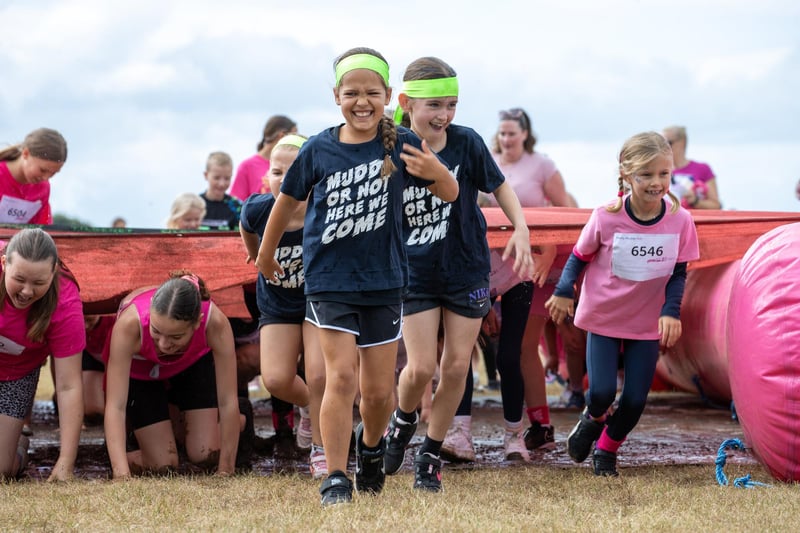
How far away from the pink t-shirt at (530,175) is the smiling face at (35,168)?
2972mm

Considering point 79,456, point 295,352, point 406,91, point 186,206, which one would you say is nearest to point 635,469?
point 295,352

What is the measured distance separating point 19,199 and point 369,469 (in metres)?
3.58

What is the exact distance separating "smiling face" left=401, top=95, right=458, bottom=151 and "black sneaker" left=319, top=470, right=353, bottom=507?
1527 millimetres

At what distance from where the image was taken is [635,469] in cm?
532

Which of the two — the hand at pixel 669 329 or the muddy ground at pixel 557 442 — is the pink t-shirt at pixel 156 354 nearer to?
the muddy ground at pixel 557 442

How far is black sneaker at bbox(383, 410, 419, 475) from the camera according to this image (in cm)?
475

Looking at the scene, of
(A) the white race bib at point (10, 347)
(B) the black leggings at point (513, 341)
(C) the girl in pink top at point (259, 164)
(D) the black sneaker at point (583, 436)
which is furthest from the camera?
(C) the girl in pink top at point (259, 164)

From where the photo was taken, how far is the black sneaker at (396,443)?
15.6 ft

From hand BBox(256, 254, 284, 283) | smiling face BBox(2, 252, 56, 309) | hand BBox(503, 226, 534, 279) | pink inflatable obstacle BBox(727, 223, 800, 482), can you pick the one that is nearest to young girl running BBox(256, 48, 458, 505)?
hand BBox(256, 254, 284, 283)

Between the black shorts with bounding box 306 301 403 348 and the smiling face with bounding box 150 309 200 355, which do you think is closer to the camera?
the black shorts with bounding box 306 301 403 348

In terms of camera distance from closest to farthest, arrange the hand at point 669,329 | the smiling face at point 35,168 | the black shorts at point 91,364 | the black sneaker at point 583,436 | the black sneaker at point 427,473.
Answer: the black sneaker at point 427,473 < the hand at point 669,329 < the black sneaker at point 583,436 < the smiling face at point 35,168 < the black shorts at point 91,364

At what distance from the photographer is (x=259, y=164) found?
8484 millimetres

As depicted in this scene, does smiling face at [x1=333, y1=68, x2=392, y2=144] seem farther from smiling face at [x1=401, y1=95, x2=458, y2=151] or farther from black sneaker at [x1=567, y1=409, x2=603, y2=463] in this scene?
black sneaker at [x1=567, y1=409, x2=603, y2=463]

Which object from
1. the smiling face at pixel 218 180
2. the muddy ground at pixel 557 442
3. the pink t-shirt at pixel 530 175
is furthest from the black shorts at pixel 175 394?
the smiling face at pixel 218 180
